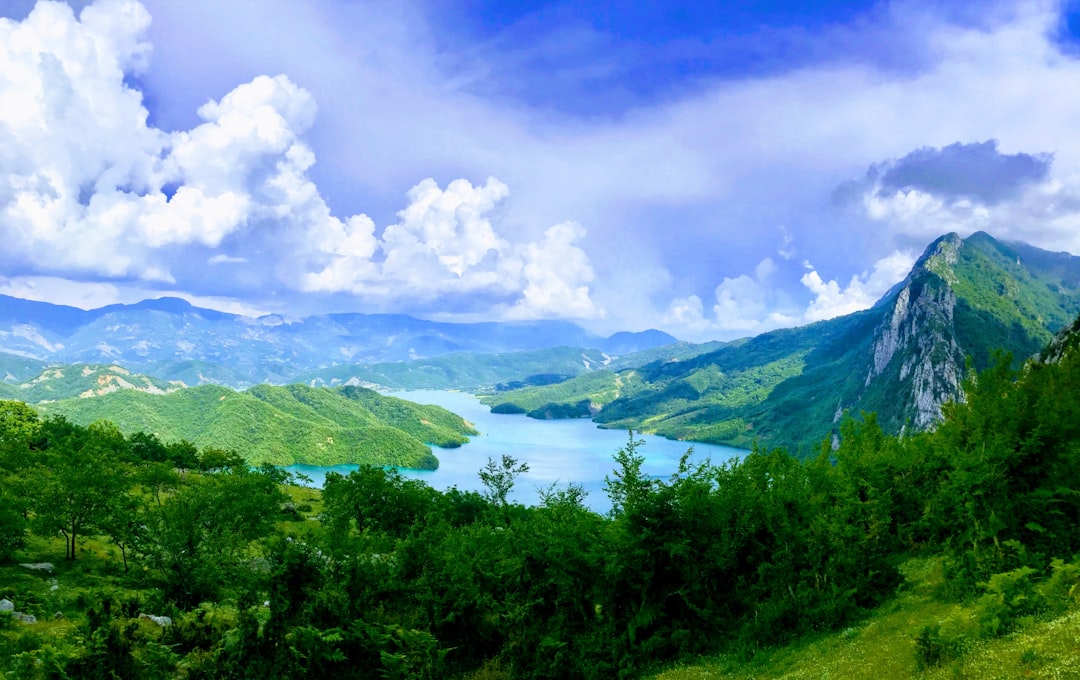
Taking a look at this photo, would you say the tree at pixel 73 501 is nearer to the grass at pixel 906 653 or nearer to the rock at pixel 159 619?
the rock at pixel 159 619

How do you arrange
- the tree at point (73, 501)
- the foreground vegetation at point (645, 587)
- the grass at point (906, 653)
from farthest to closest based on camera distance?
the tree at point (73, 501) → the foreground vegetation at point (645, 587) → the grass at point (906, 653)

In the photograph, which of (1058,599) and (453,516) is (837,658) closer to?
(1058,599)

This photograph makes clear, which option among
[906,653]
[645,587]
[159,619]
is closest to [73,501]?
[159,619]

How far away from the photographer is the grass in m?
10.5

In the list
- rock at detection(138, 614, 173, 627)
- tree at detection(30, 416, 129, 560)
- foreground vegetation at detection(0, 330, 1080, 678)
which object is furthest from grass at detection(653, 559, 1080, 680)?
tree at detection(30, 416, 129, 560)

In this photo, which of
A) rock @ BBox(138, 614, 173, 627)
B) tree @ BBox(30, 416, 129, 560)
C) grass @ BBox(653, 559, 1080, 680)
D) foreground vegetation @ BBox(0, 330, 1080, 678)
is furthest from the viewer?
tree @ BBox(30, 416, 129, 560)

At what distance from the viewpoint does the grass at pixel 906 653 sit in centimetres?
1052

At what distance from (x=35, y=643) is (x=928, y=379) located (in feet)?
741

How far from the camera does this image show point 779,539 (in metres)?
22.3

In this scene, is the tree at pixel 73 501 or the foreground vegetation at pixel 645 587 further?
the tree at pixel 73 501

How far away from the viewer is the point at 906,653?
1477 centimetres

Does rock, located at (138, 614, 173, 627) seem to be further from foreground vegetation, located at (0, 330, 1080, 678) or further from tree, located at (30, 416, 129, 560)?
tree, located at (30, 416, 129, 560)

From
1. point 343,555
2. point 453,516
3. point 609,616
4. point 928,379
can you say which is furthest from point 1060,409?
point 928,379

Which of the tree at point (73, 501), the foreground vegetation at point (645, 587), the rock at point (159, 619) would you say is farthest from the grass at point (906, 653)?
the tree at point (73, 501)
